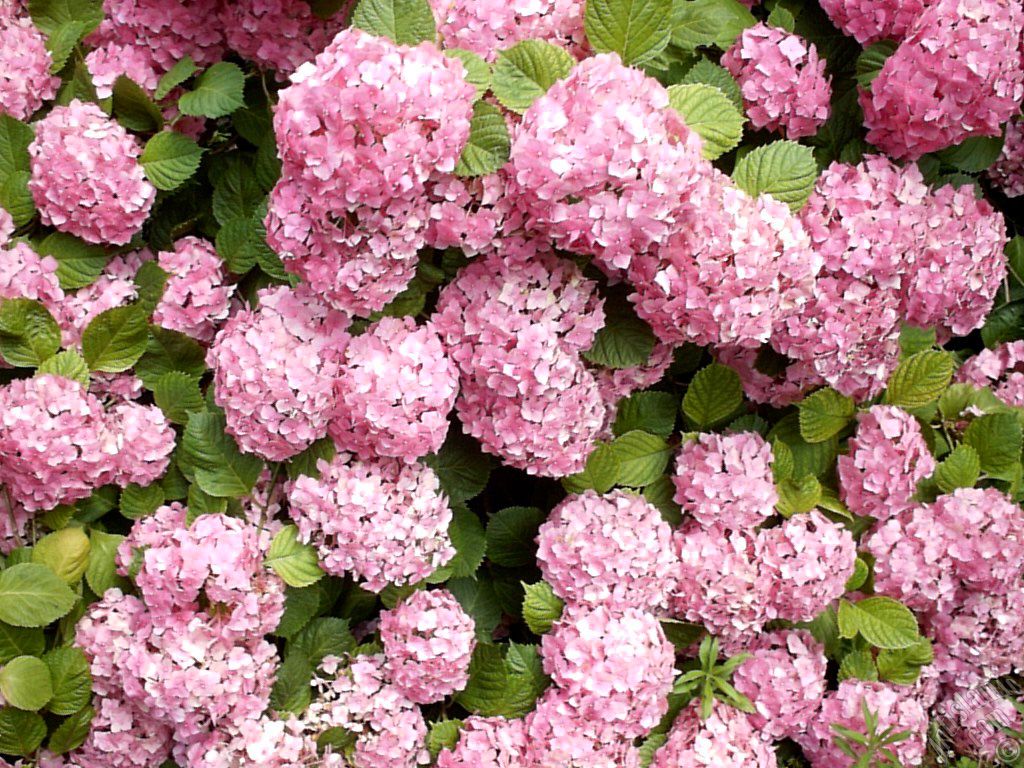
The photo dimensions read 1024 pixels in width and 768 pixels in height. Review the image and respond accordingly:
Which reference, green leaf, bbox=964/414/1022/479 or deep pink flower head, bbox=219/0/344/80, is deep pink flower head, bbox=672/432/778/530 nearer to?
green leaf, bbox=964/414/1022/479

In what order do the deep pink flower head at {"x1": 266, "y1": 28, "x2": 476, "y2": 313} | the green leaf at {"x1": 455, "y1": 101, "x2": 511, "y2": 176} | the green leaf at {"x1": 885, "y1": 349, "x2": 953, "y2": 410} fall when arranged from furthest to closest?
the green leaf at {"x1": 885, "y1": 349, "x2": 953, "y2": 410} → the green leaf at {"x1": 455, "y1": 101, "x2": 511, "y2": 176} → the deep pink flower head at {"x1": 266, "y1": 28, "x2": 476, "y2": 313}

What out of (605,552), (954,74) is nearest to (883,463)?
(605,552)

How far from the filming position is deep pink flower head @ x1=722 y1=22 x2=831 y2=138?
1.53 meters

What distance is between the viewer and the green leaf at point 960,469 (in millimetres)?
1778

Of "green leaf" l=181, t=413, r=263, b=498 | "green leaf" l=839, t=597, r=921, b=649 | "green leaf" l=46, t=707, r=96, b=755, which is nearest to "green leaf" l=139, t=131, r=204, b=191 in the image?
"green leaf" l=181, t=413, r=263, b=498

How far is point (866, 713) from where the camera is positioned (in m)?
1.68

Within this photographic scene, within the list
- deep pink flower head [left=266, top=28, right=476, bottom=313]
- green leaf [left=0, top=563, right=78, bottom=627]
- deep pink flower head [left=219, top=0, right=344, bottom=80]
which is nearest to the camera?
deep pink flower head [left=266, top=28, right=476, bottom=313]

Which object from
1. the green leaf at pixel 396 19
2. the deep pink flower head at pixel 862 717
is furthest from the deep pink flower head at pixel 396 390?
the deep pink flower head at pixel 862 717

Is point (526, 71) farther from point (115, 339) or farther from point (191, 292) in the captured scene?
point (115, 339)

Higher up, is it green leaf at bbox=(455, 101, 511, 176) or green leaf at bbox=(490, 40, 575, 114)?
green leaf at bbox=(490, 40, 575, 114)

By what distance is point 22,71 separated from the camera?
1.53 m

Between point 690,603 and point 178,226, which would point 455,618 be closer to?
point 690,603

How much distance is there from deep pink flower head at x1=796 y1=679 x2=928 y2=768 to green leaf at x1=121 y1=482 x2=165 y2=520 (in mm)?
1205

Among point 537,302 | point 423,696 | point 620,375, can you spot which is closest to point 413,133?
point 537,302
